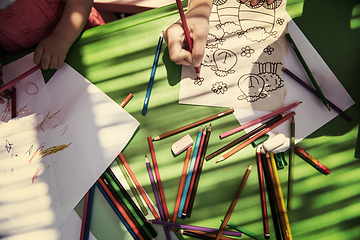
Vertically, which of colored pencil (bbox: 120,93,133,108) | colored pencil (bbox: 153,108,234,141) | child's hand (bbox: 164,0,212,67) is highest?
child's hand (bbox: 164,0,212,67)

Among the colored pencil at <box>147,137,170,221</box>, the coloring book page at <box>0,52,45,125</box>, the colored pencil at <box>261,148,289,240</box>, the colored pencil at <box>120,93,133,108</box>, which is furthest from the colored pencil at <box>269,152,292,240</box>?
the coloring book page at <box>0,52,45,125</box>

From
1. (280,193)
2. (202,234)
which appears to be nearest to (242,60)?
(280,193)

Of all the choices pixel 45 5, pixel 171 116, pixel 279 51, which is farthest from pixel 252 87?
pixel 45 5

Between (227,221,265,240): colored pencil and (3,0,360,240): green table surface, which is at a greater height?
(3,0,360,240): green table surface

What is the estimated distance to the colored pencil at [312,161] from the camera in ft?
1.40

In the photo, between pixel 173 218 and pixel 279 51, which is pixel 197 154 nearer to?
pixel 173 218

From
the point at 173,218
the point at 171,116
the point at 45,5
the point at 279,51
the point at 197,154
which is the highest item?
the point at 45,5

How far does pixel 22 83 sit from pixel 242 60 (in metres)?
0.67

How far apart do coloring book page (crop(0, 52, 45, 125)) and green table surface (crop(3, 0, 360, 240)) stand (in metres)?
0.12

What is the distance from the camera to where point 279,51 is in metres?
0.48

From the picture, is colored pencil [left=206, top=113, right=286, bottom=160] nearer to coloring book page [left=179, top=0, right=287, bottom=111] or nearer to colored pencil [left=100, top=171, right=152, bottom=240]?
coloring book page [left=179, top=0, right=287, bottom=111]

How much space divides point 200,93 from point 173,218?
331 millimetres

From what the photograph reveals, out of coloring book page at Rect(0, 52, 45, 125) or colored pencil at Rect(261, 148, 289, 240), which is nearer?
colored pencil at Rect(261, 148, 289, 240)

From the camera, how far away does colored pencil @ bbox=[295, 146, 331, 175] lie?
43cm
